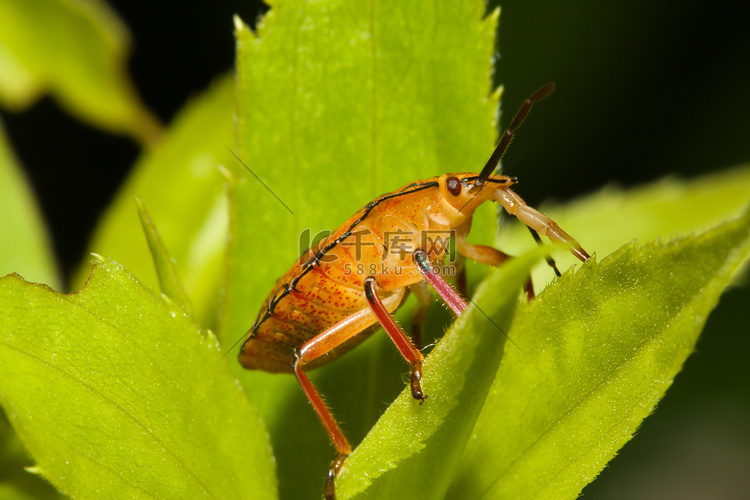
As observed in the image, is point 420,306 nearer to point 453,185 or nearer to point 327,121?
point 453,185

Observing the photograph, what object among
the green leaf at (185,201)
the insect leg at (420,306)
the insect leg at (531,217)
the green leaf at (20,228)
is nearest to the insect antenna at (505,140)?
the insect leg at (531,217)

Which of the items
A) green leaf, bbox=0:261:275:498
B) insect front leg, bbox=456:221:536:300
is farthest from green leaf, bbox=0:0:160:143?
green leaf, bbox=0:261:275:498

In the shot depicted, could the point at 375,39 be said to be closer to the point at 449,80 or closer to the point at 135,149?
the point at 449,80

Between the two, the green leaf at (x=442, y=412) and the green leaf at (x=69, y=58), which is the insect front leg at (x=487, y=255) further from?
Result: the green leaf at (x=69, y=58)

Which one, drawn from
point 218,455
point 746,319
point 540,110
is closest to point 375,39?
point 218,455

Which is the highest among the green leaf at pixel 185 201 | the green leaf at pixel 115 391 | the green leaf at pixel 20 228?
the green leaf at pixel 20 228

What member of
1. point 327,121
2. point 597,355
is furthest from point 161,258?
point 597,355
